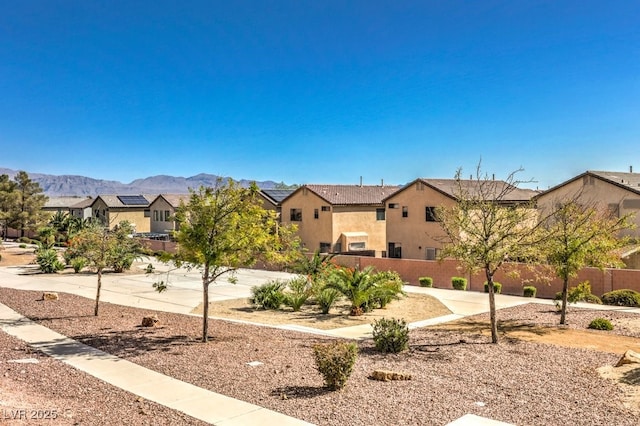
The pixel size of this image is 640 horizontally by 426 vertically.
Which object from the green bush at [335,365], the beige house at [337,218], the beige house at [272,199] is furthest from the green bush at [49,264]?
the green bush at [335,365]

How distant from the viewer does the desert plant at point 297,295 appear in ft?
70.4

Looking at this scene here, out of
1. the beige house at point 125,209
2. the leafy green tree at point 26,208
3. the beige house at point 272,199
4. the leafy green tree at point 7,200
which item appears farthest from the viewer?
the beige house at point 125,209

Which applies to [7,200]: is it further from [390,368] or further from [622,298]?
[622,298]

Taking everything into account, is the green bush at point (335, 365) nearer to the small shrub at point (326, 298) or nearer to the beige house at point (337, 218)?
the small shrub at point (326, 298)

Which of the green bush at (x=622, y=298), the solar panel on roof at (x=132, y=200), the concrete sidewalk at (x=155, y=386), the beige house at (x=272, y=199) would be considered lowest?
the concrete sidewalk at (x=155, y=386)

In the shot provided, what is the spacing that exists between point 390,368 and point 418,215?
1125 inches

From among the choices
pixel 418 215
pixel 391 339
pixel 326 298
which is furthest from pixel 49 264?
pixel 391 339

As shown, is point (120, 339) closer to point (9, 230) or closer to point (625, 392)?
point (625, 392)

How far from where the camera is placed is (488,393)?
33.6 feet

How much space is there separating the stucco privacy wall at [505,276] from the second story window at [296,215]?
12.8m

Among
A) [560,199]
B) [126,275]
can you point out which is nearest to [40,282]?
[126,275]

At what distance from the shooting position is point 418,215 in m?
39.9

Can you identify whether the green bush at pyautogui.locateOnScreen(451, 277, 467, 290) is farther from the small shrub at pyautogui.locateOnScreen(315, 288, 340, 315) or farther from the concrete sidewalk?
the concrete sidewalk

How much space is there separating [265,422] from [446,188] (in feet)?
108
